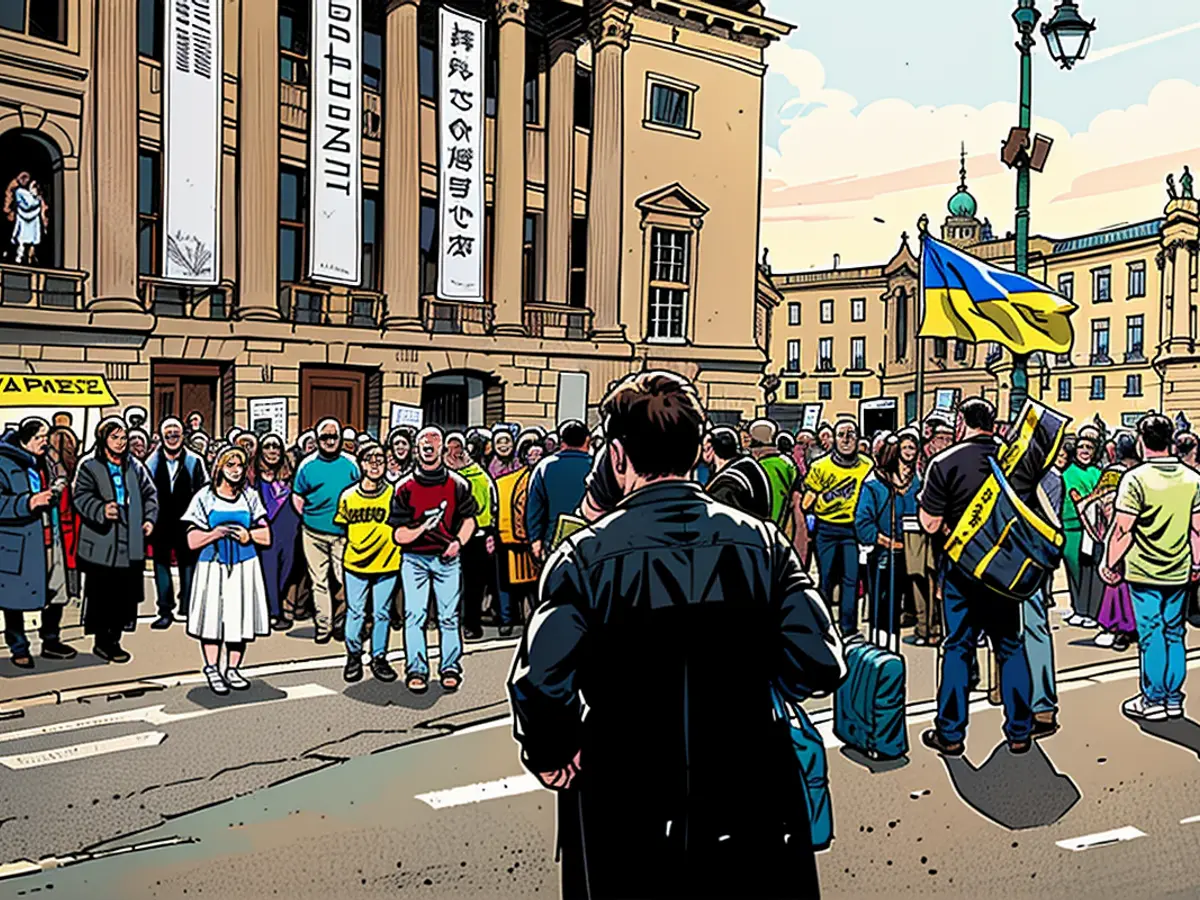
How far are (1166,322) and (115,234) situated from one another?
1590 centimetres

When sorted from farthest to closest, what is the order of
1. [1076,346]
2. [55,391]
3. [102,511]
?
[1076,346], [55,391], [102,511]

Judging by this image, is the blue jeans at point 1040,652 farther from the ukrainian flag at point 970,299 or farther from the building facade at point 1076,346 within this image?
the building facade at point 1076,346

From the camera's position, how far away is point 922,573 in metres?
12.1

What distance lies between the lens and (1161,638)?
847 cm

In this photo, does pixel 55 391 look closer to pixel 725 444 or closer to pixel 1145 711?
pixel 725 444

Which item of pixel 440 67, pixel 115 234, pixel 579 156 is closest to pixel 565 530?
pixel 115 234

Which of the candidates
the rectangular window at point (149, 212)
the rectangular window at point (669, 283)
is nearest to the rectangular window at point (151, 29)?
the rectangular window at point (149, 212)

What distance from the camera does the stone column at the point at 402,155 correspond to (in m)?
23.1

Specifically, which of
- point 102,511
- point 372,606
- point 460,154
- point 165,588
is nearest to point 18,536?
point 102,511

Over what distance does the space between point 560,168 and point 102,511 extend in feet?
52.5

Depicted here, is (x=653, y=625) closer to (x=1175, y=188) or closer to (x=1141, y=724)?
(x=1141, y=724)

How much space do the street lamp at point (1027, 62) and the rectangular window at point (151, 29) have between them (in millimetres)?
13270

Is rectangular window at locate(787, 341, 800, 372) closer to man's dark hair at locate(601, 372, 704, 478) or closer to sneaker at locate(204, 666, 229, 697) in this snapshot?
sneaker at locate(204, 666, 229, 697)

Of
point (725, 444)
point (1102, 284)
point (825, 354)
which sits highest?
point (1102, 284)
